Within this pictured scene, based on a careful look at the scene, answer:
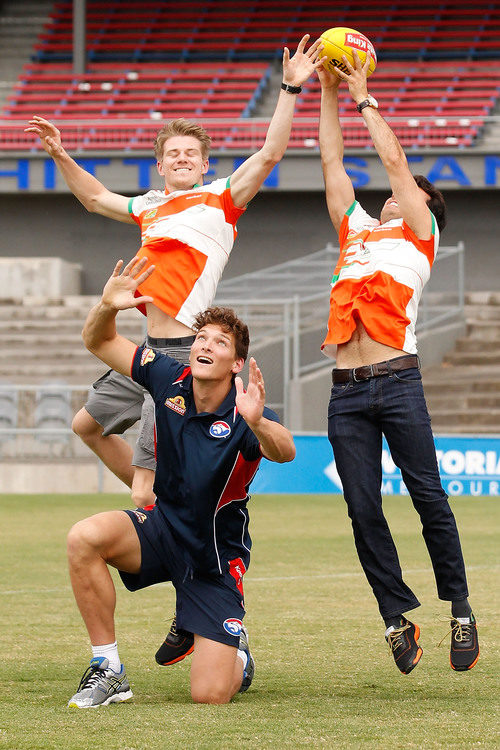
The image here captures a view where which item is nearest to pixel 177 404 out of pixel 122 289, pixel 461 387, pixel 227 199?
pixel 122 289

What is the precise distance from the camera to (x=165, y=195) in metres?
6.21

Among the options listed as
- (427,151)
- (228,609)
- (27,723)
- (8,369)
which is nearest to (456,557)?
(228,609)

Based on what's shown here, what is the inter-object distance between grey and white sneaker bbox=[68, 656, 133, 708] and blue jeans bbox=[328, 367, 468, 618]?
1.15 meters

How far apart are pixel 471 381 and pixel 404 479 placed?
16.3 metres

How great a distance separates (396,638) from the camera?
507cm

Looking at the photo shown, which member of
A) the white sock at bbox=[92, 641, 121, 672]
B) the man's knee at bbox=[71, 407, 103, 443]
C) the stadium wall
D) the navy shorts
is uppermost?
the stadium wall

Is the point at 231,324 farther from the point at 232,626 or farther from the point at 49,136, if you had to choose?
the point at 49,136

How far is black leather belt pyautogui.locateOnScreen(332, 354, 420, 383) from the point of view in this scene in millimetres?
5340

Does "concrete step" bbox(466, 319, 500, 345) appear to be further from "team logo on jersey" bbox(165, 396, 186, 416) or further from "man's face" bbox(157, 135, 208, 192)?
"team logo on jersey" bbox(165, 396, 186, 416)

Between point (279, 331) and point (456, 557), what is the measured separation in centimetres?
1315

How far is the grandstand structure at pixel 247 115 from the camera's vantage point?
18.2m

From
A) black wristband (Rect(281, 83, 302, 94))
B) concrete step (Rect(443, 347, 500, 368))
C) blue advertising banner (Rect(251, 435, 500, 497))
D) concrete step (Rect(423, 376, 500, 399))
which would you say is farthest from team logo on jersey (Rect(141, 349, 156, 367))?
concrete step (Rect(443, 347, 500, 368))

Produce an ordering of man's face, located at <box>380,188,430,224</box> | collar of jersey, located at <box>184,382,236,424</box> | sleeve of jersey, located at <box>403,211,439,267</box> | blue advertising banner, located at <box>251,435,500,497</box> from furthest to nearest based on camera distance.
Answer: blue advertising banner, located at <box>251,435,500,497</box>, man's face, located at <box>380,188,430,224</box>, sleeve of jersey, located at <box>403,211,439,267</box>, collar of jersey, located at <box>184,382,236,424</box>

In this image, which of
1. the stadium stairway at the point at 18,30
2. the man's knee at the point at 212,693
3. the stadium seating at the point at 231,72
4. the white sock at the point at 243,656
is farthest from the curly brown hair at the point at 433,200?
the stadium stairway at the point at 18,30
